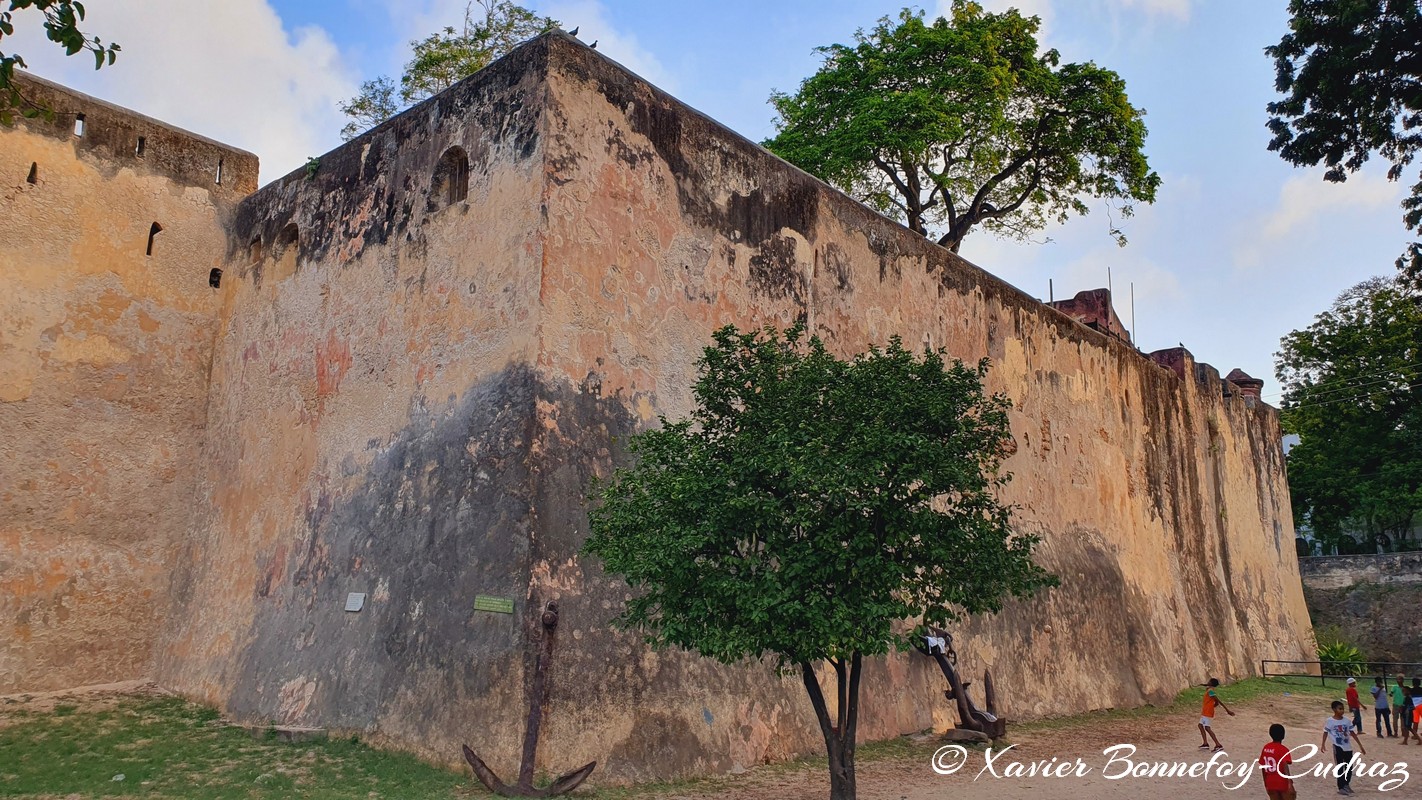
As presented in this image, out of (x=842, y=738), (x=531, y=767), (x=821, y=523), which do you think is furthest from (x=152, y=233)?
(x=842, y=738)

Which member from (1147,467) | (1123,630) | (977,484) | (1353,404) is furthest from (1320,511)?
(977,484)

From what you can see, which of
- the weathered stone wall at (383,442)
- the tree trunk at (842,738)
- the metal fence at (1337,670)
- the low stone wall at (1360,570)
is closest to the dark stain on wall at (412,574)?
the weathered stone wall at (383,442)

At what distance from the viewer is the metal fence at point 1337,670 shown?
2091cm

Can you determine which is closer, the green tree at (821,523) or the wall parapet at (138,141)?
the green tree at (821,523)

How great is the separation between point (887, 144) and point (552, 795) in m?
15.6

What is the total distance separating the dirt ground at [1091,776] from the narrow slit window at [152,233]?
8202 millimetres

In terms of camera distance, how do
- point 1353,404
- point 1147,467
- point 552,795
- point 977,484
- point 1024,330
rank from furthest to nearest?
1. point 1353,404
2. point 1147,467
3. point 1024,330
4. point 552,795
5. point 977,484

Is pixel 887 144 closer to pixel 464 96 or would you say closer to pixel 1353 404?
pixel 464 96

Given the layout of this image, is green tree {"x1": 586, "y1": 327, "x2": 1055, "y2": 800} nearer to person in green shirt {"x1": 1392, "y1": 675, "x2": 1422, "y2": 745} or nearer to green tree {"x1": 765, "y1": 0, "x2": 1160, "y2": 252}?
person in green shirt {"x1": 1392, "y1": 675, "x2": 1422, "y2": 745}

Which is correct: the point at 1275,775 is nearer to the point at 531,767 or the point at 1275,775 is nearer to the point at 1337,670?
the point at 531,767

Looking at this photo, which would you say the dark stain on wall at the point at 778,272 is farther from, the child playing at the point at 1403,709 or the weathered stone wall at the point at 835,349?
the child playing at the point at 1403,709

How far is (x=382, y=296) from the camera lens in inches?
390

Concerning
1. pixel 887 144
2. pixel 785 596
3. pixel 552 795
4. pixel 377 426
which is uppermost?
pixel 887 144

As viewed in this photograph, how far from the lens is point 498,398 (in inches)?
333
